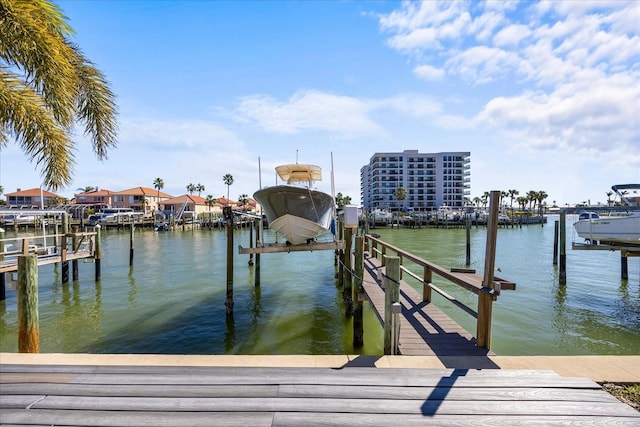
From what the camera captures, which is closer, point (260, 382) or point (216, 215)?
point (260, 382)

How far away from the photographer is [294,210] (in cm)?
1223

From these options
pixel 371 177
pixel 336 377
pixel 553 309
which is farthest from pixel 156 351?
pixel 371 177

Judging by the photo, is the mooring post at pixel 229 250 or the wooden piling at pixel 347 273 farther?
the mooring post at pixel 229 250

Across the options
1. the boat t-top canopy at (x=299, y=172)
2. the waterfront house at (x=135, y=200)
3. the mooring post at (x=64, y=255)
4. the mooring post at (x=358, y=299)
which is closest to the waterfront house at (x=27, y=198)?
the waterfront house at (x=135, y=200)

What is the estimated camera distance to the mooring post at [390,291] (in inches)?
216

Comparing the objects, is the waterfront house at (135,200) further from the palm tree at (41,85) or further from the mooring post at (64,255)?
the palm tree at (41,85)

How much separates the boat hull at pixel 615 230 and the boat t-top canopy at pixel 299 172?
1429 cm

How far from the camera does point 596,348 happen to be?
910 cm

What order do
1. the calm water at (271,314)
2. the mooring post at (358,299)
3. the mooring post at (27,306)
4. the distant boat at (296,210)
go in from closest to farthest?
the mooring post at (27,306)
the mooring post at (358,299)
the calm water at (271,314)
the distant boat at (296,210)

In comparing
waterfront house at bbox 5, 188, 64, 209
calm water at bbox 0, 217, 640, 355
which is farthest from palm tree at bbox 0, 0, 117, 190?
waterfront house at bbox 5, 188, 64, 209

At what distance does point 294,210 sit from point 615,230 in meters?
15.8

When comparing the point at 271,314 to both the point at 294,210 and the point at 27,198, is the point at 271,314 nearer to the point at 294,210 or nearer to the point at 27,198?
the point at 294,210

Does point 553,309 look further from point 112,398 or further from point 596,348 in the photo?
point 112,398

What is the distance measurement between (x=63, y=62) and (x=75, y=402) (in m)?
5.97
